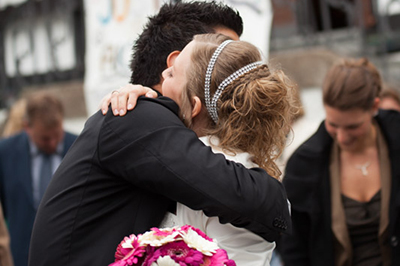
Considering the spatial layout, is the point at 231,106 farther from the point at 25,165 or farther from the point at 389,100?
the point at 25,165

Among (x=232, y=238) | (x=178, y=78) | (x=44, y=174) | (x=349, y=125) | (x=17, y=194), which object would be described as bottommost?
(x=17, y=194)

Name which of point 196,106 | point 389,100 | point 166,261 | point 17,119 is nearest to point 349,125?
point 389,100

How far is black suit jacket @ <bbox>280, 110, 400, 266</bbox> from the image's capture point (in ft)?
11.0

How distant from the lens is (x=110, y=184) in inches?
76.4

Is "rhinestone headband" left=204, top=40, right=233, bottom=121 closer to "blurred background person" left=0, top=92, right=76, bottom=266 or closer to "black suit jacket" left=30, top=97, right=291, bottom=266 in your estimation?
"black suit jacket" left=30, top=97, right=291, bottom=266

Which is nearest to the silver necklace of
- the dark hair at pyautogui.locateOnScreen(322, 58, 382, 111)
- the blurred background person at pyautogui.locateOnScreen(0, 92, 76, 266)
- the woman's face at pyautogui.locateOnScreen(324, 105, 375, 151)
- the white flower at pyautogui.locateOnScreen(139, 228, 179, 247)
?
the woman's face at pyautogui.locateOnScreen(324, 105, 375, 151)

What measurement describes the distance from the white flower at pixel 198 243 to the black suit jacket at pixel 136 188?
0.43 ft

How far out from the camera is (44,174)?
4.98 meters

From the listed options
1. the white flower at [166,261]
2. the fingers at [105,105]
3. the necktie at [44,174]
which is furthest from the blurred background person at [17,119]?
the white flower at [166,261]

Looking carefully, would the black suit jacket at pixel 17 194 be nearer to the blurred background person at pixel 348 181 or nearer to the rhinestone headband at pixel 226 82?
the blurred background person at pixel 348 181

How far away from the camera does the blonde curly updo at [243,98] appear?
2.01 metres

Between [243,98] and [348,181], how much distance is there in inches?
66.7

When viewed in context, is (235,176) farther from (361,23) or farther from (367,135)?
(361,23)

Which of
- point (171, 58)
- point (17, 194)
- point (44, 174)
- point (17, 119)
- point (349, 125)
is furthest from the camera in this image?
point (17, 119)
